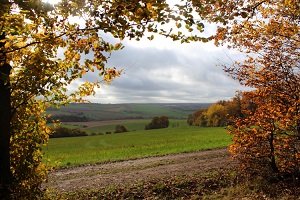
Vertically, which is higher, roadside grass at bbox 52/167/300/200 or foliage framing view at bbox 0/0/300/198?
foliage framing view at bbox 0/0/300/198

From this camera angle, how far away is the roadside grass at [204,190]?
10086 mm

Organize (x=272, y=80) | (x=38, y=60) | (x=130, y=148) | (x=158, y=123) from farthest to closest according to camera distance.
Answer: (x=158, y=123) → (x=130, y=148) → (x=272, y=80) → (x=38, y=60)

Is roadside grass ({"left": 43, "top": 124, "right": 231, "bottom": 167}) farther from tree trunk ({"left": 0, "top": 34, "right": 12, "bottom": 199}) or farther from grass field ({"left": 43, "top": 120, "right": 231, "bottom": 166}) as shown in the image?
tree trunk ({"left": 0, "top": 34, "right": 12, "bottom": 199})

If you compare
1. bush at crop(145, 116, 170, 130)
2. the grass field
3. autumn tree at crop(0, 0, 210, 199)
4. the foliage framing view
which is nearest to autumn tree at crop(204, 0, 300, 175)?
the foliage framing view

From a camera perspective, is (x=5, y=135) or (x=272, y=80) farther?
(x=272, y=80)

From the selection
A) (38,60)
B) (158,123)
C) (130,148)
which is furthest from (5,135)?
(158,123)

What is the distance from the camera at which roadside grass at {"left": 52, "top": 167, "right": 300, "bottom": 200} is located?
10086 mm

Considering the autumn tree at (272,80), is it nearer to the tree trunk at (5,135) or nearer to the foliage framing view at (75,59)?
the foliage framing view at (75,59)

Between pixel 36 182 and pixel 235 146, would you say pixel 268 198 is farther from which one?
pixel 36 182

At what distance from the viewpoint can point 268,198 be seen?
9414mm

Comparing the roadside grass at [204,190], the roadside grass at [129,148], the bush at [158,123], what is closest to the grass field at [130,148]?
the roadside grass at [129,148]

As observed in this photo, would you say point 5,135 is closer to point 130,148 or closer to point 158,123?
point 130,148

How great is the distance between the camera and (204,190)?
37.1 feet

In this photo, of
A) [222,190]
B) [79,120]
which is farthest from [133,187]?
[79,120]
